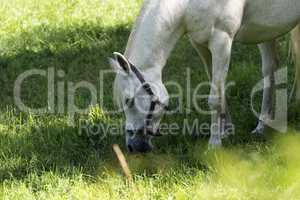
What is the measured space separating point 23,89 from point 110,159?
229 cm

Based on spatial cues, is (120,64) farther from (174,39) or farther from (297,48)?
(297,48)

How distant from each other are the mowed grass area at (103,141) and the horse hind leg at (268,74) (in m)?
0.14

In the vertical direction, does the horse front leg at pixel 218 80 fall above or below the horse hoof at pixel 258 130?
above

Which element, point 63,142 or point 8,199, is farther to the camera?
point 63,142

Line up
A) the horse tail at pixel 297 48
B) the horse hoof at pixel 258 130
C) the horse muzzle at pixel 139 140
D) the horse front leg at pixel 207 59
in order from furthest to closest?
1. the horse tail at pixel 297 48
2. the horse hoof at pixel 258 130
3. the horse front leg at pixel 207 59
4. the horse muzzle at pixel 139 140

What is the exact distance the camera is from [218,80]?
4449mm

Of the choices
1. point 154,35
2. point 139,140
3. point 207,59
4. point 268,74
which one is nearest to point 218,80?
point 207,59

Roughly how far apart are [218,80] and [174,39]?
0.46 metres

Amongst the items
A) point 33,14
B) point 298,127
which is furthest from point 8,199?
point 33,14

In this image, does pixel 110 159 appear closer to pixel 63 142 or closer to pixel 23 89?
pixel 63 142

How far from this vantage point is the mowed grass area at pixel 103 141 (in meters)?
3.09

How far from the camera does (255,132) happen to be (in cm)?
486

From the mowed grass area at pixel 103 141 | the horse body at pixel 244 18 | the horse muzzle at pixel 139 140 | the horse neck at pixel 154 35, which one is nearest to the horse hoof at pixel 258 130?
the mowed grass area at pixel 103 141

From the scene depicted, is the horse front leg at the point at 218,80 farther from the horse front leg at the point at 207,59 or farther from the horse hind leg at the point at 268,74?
the horse hind leg at the point at 268,74
